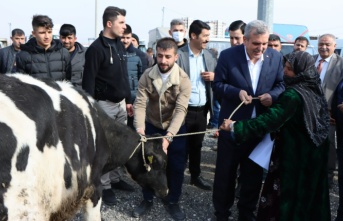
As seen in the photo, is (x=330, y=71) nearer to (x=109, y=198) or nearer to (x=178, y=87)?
(x=178, y=87)

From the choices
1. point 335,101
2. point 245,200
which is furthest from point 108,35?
point 335,101

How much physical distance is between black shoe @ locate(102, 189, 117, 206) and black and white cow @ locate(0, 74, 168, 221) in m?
1.15

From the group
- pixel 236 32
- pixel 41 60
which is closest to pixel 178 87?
pixel 41 60

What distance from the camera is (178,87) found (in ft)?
13.9

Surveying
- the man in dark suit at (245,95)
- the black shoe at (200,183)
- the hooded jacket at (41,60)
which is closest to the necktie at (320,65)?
the man in dark suit at (245,95)

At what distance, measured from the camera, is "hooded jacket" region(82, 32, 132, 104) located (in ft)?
14.5

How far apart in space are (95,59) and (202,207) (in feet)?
6.97

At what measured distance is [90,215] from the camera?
3551mm

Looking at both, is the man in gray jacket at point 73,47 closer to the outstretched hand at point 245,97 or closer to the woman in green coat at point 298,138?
the outstretched hand at point 245,97

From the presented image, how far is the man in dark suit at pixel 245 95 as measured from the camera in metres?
3.84

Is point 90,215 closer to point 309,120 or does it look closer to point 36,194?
point 36,194

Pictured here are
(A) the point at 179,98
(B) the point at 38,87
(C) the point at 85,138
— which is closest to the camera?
(B) the point at 38,87

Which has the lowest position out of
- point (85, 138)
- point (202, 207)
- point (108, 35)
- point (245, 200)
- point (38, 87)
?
point (202, 207)

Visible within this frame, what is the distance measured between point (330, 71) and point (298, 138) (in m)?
2.47
